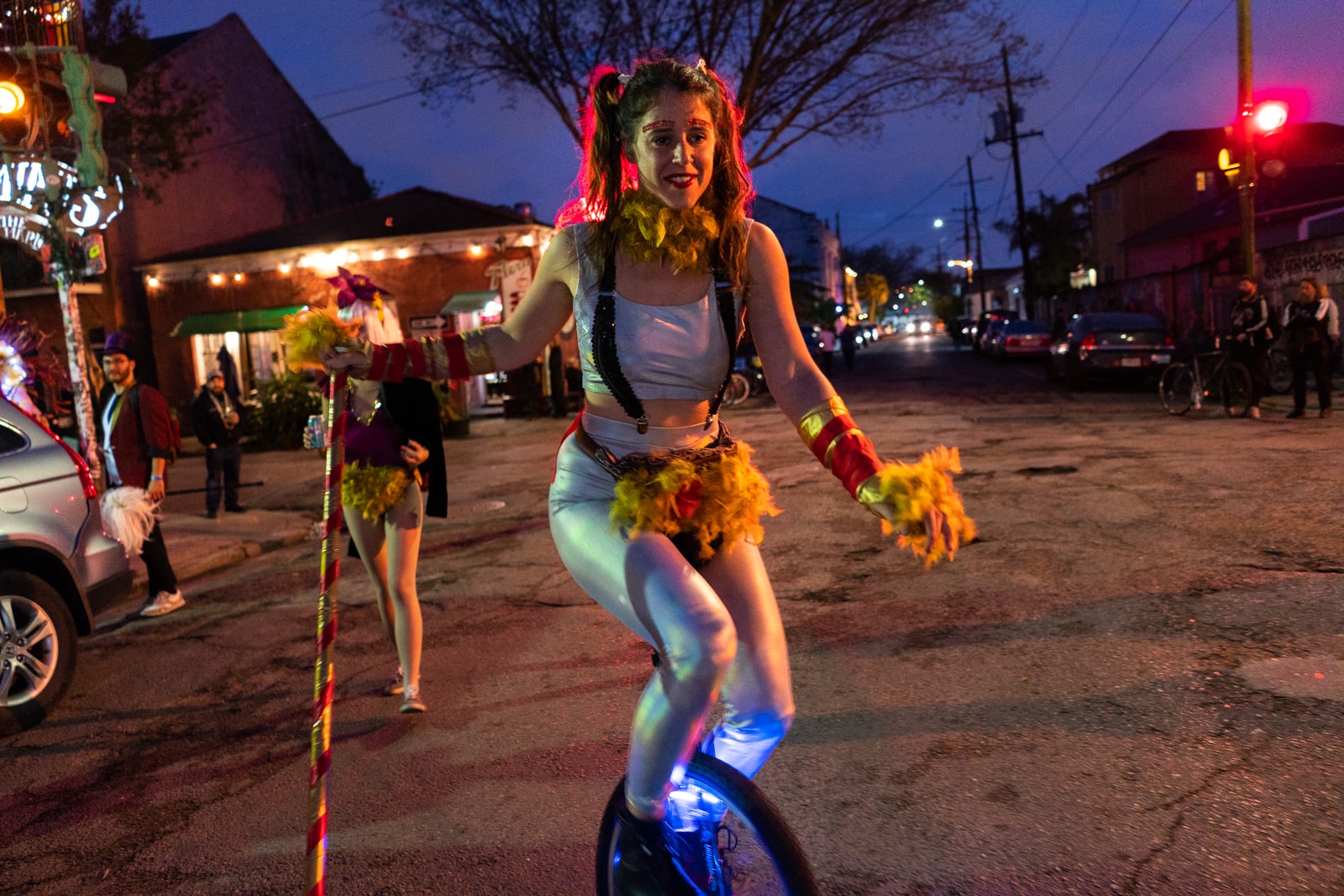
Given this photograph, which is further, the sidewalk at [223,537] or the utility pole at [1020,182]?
the utility pole at [1020,182]

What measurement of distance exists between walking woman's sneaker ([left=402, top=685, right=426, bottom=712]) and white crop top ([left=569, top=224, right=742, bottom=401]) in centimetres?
271

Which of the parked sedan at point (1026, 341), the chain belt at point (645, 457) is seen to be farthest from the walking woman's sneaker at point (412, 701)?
the parked sedan at point (1026, 341)

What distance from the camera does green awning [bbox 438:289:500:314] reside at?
24.1 metres

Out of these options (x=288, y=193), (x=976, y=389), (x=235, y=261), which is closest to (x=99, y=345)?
(x=235, y=261)

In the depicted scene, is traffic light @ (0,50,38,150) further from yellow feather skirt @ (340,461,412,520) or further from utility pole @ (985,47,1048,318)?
utility pole @ (985,47,1048,318)

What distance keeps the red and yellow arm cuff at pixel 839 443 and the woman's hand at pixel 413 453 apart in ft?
8.07

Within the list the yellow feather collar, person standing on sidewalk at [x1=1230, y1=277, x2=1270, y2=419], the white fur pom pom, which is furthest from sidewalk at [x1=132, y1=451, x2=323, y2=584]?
person standing on sidewalk at [x1=1230, y1=277, x2=1270, y2=419]

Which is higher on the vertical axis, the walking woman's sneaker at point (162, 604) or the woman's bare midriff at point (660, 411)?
the woman's bare midriff at point (660, 411)

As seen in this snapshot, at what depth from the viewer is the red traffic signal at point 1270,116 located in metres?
15.6

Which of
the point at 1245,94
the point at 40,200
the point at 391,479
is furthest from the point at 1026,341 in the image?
the point at 391,479

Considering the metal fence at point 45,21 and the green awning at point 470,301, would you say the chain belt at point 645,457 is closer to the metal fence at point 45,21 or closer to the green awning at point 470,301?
the metal fence at point 45,21

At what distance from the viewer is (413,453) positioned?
176 inches

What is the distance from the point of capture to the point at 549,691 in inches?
191

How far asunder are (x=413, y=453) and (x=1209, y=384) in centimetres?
1229
